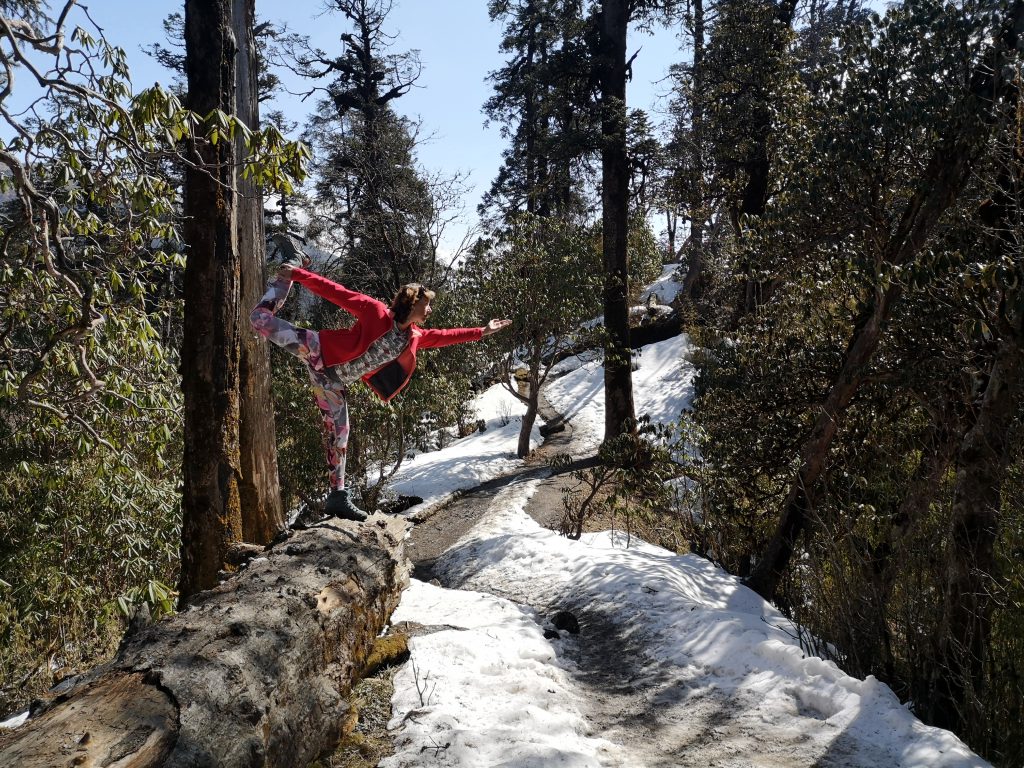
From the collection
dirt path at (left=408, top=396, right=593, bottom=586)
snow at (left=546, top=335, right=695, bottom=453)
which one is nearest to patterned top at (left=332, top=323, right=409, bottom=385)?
dirt path at (left=408, top=396, right=593, bottom=586)

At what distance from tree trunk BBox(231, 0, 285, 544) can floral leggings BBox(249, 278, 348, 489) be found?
1.47ft

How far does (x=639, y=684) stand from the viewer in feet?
14.3

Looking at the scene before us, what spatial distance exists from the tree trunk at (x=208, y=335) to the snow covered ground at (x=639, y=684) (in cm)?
155

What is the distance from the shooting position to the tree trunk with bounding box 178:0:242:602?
4512mm

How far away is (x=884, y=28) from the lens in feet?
18.7

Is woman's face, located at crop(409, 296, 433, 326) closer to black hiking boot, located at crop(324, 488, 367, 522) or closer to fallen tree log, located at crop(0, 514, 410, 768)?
black hiking boot, located at crop(324, 488, 367, 522)

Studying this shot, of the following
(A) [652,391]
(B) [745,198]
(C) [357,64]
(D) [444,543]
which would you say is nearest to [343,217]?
(C) [357,64]

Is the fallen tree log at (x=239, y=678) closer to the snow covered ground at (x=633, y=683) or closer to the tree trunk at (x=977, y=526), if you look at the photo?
the snow covered ground at (x=633, y=683)

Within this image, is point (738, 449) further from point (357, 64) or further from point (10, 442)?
point (357, 64)

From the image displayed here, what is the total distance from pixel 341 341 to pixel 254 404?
3.20 ft

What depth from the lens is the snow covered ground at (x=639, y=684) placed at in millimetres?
3242

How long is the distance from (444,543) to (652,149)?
8.45 meters

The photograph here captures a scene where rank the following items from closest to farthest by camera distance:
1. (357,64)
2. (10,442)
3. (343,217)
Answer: (10,442) < (343,217) < (357,64)

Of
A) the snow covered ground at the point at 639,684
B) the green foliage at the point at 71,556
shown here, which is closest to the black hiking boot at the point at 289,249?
the green foliage at the point at 71,556
